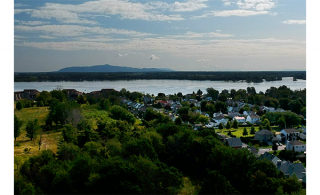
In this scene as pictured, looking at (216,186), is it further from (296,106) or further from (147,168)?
(296,106)

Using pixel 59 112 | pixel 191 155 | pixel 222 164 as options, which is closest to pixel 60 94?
pixel 59 112

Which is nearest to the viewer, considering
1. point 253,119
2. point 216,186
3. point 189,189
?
point 216,186

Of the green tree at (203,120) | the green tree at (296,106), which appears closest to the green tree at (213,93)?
the green tree at (296,106)

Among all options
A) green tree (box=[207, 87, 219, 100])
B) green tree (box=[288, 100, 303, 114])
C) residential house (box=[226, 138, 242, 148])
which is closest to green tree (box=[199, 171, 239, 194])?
residential house (box=[226, 138, 242, 148])

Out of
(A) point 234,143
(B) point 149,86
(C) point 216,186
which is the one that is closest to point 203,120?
(A) point 234,143

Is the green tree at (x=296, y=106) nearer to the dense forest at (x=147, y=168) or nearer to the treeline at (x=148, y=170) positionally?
the dense forest at (x=147, y=168)

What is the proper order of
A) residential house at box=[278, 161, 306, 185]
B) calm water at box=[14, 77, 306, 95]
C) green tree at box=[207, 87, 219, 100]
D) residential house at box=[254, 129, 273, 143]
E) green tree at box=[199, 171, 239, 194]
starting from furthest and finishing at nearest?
calm water at box=[14, 77, 306, 95] → green tree at box=[207, 87, 219, 100] → residential house at box=[254, 129, 273, 143] → residential house at box=[278, 161, 306, 185] → green tree at box=[199, 171, 239, 194]

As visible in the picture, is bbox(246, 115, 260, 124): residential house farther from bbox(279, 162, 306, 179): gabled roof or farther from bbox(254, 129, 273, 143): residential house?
bbox(279, 162, 306, 179): gabled roof

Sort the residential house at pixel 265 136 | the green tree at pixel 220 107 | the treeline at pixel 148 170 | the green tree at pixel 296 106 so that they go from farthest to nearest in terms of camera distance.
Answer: the green tree at pixel 220 107 < the green tree at pixel 296 106 < the residential house at pixel 265 136 < the treeline at pixel 148 170

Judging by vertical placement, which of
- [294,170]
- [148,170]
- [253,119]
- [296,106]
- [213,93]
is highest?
[213,93]

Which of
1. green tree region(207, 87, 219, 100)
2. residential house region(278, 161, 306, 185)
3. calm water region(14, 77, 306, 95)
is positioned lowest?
residential house region(278, 161, 306, 185)

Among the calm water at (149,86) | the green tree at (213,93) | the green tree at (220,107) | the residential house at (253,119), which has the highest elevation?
the calm water at (149,86)
